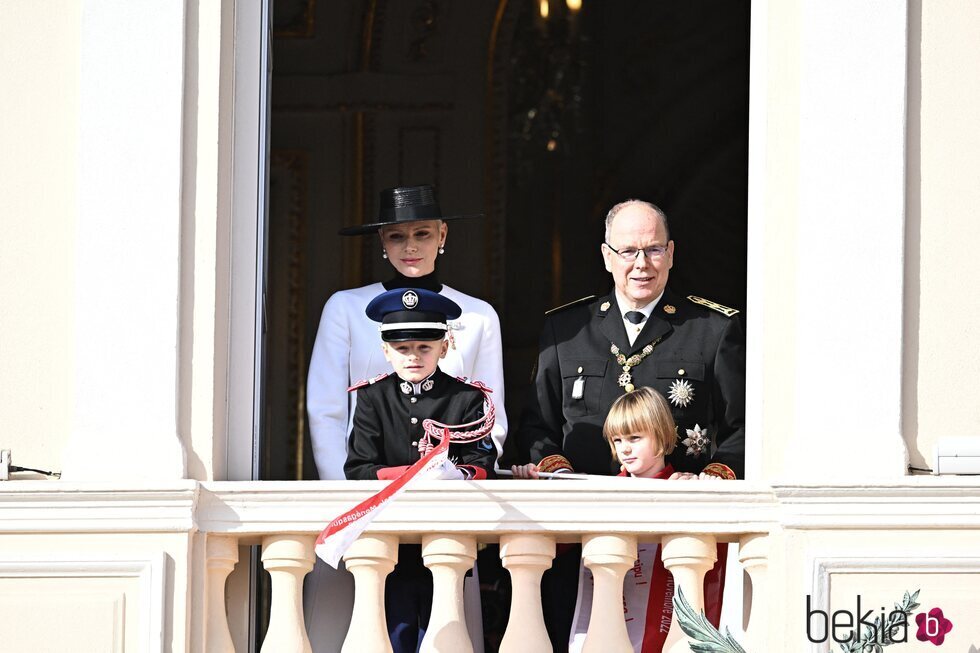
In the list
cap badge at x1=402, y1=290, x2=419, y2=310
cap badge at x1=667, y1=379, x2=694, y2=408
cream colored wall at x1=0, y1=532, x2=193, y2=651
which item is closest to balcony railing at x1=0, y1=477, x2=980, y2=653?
cream colored wall at x1=0, y1=532, x2=193, y2=651

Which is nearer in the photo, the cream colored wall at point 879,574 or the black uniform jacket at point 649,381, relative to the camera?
the cream colored wall at point 879,574

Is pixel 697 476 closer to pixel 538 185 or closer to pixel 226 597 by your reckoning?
pixel 226 597

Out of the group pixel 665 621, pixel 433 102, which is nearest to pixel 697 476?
pixel 665 621

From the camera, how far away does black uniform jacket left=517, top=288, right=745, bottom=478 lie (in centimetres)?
673

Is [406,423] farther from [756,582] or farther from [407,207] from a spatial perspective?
[756,582]

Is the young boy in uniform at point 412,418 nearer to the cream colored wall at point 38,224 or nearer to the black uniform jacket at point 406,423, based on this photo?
the black uniform jacket at point 406,423

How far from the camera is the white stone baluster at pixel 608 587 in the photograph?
6.23 m

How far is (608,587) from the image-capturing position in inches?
247

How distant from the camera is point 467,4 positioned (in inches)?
430

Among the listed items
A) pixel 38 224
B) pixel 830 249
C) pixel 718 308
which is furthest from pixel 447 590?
pixel 38 224

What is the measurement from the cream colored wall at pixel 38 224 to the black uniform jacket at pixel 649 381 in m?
1.56

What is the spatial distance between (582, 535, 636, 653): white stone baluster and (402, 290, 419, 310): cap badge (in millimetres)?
948

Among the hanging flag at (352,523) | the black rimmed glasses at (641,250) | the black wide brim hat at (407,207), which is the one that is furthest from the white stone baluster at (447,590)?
the black wide brim hat at (407,207)

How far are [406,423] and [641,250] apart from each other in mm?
968
